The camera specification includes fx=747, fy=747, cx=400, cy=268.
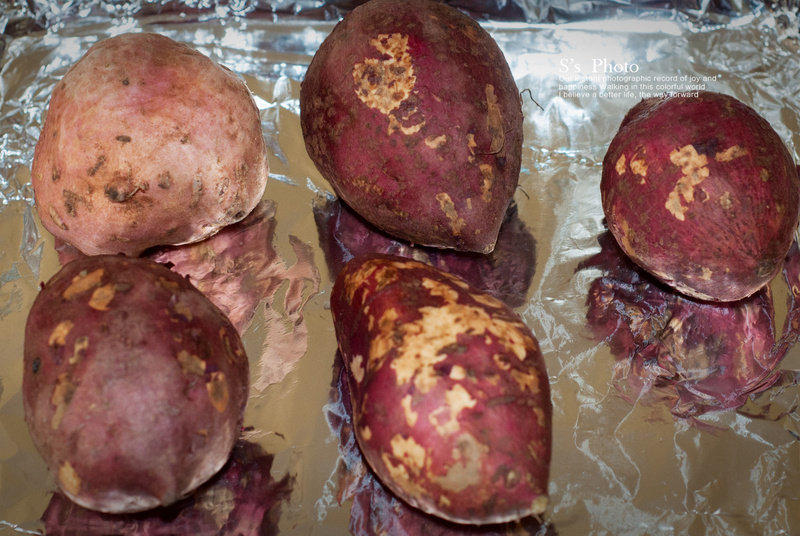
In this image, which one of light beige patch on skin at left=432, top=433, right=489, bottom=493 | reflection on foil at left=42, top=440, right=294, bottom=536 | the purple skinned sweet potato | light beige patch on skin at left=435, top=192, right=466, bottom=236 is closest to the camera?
light beige patch on skin at left=432, top=433, right=489, bottom=493

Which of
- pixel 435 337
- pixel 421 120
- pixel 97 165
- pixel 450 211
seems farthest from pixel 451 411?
pixel 97 165

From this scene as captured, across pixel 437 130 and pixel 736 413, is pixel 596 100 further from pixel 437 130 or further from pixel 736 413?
pixel 736 413

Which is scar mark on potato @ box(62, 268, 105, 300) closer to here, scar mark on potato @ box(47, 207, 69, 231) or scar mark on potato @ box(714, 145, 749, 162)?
scar mark on potato @ box(47, 207, 69, 231)

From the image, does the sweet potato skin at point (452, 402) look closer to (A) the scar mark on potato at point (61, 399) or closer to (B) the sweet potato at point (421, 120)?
(B) the sweet potato at point (421, 120)

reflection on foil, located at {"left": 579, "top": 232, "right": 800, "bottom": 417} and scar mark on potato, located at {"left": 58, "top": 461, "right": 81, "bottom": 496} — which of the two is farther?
reflection on foil, located at {"left": 579, "top": 232, "right": 800, "bottom": 417}

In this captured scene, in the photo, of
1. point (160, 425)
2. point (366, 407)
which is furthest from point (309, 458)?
point (160, 425)

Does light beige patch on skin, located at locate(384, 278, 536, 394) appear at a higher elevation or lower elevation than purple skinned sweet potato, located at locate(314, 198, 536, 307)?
higher

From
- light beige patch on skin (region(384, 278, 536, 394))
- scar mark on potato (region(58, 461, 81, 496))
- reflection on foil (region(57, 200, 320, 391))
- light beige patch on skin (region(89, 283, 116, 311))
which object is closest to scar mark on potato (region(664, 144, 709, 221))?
light beige patch on skin (region(384, 278, 536, 394))
